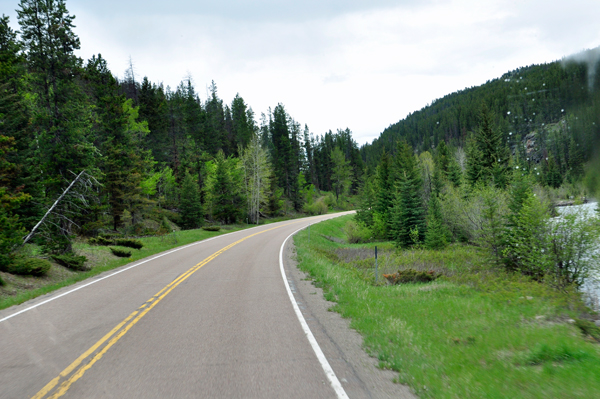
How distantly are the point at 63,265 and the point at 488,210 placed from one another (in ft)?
79.8

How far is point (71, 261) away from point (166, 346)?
11661 mm

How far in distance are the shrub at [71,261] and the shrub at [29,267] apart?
1.16 metres

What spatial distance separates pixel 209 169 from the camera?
2005 inches

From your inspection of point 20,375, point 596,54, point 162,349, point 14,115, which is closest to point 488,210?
point 596,54

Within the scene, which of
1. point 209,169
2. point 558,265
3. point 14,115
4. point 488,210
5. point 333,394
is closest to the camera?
point 333,394

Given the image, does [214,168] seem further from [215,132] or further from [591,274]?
[591,274]

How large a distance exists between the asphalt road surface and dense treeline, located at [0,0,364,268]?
6.05 metres

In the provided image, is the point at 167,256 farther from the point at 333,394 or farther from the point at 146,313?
the point at 333,394

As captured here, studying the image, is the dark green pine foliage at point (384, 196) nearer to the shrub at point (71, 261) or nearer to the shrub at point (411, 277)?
the shrub at point (411, 277)

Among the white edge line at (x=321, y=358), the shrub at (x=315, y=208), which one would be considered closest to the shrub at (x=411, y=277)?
the white edge line at (x=321, y=358)

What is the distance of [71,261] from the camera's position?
1450 cm

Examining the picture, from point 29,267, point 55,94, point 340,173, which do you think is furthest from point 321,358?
point 340,173

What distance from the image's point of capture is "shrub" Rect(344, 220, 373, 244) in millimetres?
43312

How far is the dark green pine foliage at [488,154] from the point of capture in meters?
36.2
